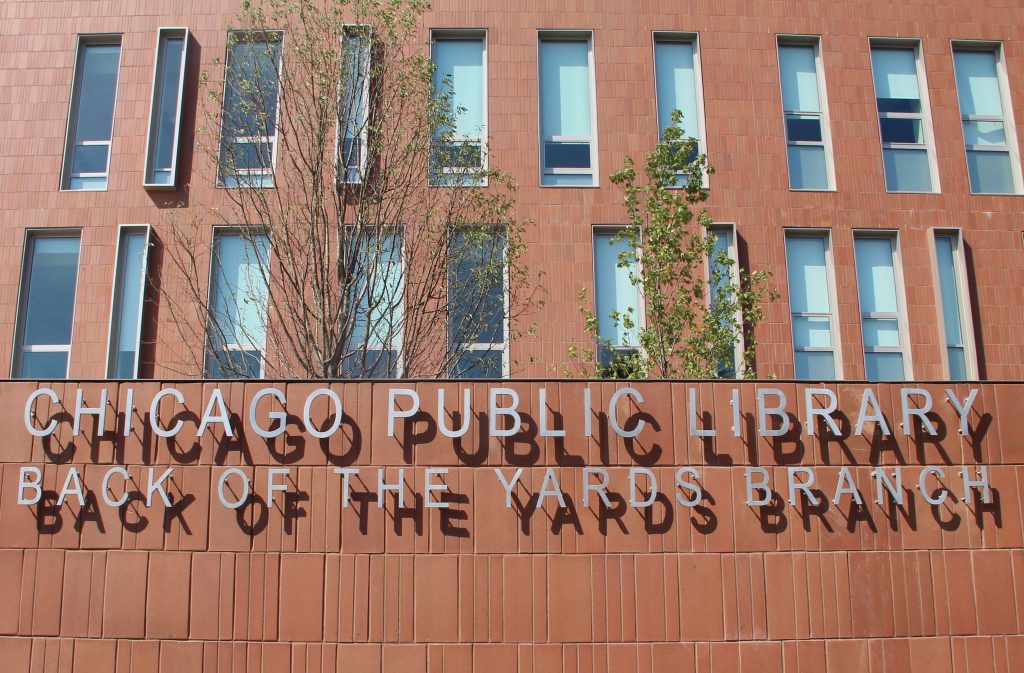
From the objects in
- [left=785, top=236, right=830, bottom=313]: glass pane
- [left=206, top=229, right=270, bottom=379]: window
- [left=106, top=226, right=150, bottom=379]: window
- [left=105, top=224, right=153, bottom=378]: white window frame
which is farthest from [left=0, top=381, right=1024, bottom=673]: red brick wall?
[left=785, top=236, right=830, bottom=313]: glass pane

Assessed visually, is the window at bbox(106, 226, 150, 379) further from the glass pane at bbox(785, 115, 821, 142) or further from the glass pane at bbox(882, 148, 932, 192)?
the glass pane at bbox(882, 148, 932, 192)

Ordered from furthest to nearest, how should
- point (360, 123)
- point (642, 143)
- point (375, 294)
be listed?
point (642, 143) → point (360, 123) → point (375, 294)

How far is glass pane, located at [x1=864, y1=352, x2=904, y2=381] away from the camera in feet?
48.3

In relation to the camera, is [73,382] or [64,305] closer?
[73,382]

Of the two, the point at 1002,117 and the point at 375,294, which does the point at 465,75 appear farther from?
the point at 1002,117

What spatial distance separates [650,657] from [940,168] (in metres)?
11.7

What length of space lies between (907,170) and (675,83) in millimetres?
4655

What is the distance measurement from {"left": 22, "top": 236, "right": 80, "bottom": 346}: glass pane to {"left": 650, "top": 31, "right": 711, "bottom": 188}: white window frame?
A: 11.0 metres

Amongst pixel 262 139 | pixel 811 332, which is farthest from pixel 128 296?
pixel 811 332

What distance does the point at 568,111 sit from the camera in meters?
15.6

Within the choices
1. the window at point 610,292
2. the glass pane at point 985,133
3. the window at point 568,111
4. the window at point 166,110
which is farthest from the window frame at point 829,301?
the window at point 166,110

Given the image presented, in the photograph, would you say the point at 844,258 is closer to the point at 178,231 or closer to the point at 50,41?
the point at 178,231

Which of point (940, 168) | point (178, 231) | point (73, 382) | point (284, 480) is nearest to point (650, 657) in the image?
point (284, 480)

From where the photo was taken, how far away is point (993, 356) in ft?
48.3
